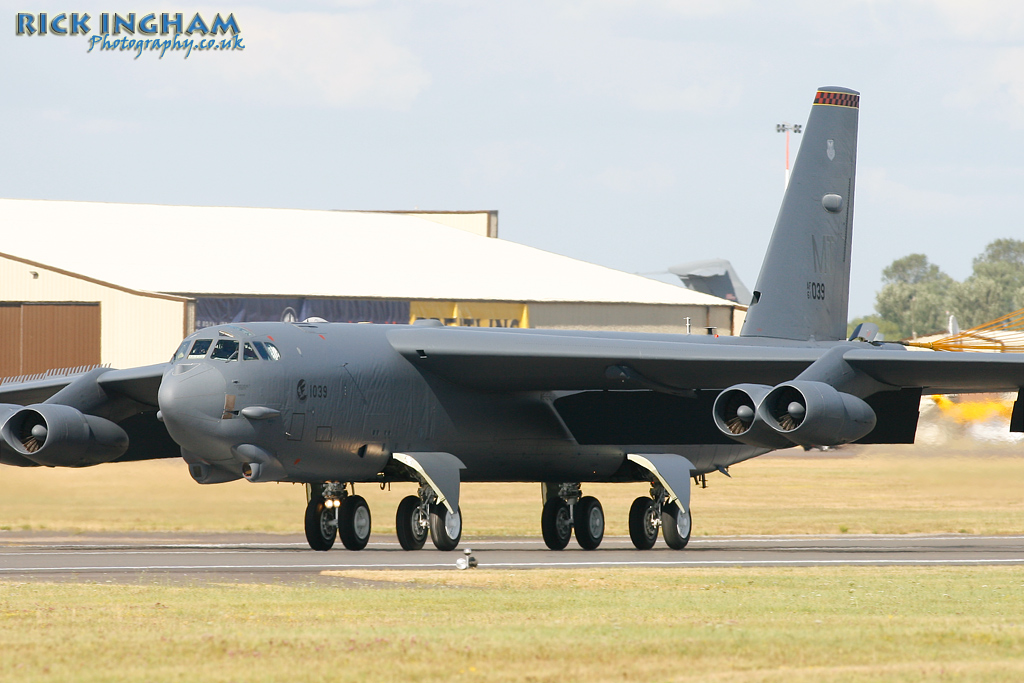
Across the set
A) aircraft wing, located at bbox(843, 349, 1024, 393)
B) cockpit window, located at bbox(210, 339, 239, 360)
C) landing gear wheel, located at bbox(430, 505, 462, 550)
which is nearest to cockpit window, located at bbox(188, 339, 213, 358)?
cockpit window, located at bbox(210, 339, 239, 360)

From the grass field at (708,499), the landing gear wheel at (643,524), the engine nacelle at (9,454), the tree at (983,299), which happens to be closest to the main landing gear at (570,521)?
the landing gear wheel at (643,524)

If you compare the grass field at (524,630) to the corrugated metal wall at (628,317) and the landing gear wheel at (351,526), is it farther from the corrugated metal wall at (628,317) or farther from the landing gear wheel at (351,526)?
the corrugated metal wall at (628,317)

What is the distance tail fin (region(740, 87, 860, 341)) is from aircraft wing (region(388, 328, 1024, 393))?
4.02 m

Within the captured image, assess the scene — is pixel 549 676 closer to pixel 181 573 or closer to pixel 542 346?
pixel 181 573

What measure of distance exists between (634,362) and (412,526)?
4.27 m

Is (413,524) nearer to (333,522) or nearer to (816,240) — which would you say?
(333,522)

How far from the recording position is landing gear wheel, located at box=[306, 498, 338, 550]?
2508 centimetres

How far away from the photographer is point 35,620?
14.7m

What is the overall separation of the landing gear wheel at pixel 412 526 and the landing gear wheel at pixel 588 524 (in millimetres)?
3215

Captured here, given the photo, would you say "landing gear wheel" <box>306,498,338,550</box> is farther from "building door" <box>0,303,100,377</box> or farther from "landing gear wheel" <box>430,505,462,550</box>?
"building door" <box>0,303,100,377</box>

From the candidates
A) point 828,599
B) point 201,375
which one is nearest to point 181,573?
point 201,375

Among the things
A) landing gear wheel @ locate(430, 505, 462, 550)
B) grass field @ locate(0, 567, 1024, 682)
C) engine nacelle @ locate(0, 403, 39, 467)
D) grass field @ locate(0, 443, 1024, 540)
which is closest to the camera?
grass field @ locate(0, 567, 1024, 682)

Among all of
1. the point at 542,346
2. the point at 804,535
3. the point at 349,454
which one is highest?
the point at 542,346

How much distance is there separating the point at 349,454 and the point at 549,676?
42.2ft
